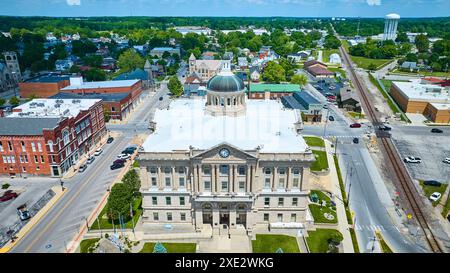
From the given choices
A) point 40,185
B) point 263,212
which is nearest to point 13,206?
point 40,185

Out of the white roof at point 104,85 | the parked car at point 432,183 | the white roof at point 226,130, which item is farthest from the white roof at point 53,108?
the parked car at point 432,183

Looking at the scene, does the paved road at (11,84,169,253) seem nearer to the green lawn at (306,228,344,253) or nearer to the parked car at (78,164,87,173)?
the parked car at (78,164,87,173)

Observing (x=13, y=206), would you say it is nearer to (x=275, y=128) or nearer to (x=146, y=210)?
(x=146, y=210)

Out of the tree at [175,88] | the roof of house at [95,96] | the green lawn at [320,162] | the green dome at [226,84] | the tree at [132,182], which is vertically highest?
the green dome at [226,84]

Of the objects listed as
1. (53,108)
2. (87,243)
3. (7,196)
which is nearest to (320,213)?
(87,243)

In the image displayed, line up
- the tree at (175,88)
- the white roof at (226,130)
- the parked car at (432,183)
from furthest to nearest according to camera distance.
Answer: the tree at (175,88) → the parked car at (432,183) → the white roof at (226,130)

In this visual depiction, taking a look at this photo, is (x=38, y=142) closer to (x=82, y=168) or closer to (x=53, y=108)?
(x=82, y=168)

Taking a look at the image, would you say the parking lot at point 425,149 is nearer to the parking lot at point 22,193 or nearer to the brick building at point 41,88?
the parking lot at point 22,193
